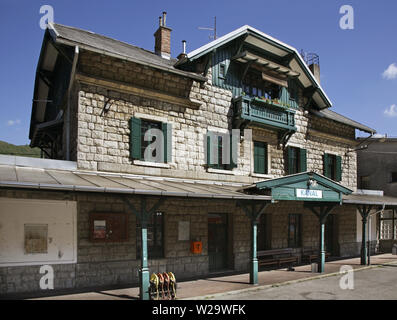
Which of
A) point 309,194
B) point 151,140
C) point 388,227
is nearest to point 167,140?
point 151,140

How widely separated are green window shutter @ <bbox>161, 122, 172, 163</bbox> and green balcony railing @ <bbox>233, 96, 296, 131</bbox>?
3.32 metres

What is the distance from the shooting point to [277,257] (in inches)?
607

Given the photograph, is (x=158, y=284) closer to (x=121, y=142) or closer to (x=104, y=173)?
(x=104, y=173)

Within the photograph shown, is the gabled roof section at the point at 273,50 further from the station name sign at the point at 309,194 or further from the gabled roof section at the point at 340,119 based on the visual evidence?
the station name sign at the point at 309,194

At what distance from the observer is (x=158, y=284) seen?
909 centimetres

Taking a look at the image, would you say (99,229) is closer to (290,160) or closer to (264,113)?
(264,113)

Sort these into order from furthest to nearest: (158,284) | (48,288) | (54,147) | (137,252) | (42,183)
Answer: (54,147) → (137,252) → (48,288) → (158,284) → (42,183)

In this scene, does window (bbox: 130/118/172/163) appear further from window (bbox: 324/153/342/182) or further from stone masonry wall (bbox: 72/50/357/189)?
window (bbox: 324/153/342/182)

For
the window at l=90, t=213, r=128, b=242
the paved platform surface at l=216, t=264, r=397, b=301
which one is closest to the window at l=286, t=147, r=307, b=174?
the paved platform surface at l=216, t=264, r=397, b=301

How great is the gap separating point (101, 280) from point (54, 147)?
7.23 meters

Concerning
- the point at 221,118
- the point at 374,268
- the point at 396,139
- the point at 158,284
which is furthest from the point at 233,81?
the point at 396,139

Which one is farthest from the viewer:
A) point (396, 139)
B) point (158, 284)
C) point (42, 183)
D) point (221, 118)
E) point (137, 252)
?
point (396, 139)

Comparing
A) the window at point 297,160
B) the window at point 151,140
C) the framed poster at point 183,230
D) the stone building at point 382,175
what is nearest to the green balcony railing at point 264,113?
the window at point 297,160
